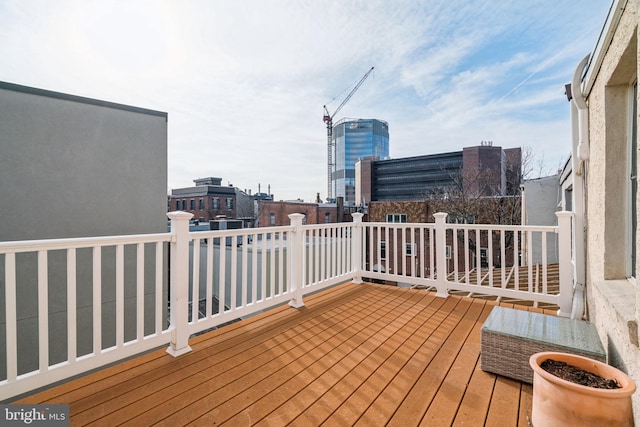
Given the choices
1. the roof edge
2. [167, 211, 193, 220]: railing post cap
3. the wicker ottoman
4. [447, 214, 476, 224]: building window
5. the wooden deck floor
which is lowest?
the wooden deck floor

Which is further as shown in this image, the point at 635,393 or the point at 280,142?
the point at 280,142

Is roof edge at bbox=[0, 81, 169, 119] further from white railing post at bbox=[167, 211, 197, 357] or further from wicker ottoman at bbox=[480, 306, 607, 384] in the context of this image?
wicker ottoman at bbox=[480, 306, 607, 384]

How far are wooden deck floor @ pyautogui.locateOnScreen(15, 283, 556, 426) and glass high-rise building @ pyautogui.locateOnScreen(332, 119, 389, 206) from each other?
53.7 m

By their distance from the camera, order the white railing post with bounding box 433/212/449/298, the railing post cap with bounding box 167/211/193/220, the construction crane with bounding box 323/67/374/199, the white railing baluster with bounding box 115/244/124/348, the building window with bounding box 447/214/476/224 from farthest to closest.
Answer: the construction crane with bounding box 323/67/374/199 < the building window with bounding box 447/214/476/224 < the white railing post with bounding box 433/212/449/298 < the railing post cap with bounding box 167/211/193/220 < the white railing baluster with bounding box 115/244/124/348

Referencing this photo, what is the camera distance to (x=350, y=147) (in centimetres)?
5691

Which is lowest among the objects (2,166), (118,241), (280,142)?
Answer: (118,241)

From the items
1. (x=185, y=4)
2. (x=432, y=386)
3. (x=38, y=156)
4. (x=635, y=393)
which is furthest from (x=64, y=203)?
(x=635, y=393)

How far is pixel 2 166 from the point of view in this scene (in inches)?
171

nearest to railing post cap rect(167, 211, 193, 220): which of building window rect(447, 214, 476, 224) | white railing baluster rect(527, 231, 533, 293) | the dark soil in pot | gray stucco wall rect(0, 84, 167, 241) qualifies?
the dark soil in pot

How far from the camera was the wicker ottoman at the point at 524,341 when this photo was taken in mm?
1844

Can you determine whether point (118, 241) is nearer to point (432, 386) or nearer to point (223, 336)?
point (223, 336)

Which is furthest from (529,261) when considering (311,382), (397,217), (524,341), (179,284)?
(397,217)

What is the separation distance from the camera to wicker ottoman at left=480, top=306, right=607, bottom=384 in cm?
184

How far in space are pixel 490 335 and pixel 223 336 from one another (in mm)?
2156
